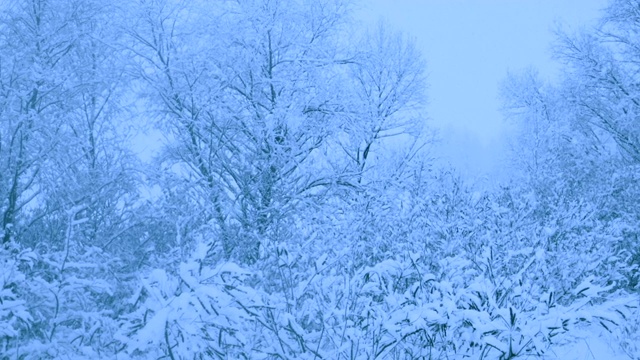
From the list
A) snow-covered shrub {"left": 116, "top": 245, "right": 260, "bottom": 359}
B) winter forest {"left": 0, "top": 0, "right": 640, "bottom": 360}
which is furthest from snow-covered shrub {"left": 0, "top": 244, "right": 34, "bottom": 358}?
snow-covered shrub {"left": 116, "top": 245, "right": 260, "bottom": 359}

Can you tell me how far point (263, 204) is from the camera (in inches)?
A: 319

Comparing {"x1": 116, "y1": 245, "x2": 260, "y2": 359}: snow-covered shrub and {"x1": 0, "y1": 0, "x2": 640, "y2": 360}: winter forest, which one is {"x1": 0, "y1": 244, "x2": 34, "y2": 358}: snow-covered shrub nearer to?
{"x1": 0, "y1": 0, "x2": 640, "y2": 360}: winter forest

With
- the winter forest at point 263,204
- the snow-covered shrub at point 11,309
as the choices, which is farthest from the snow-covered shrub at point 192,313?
the snow-covered shrub at point 11,309

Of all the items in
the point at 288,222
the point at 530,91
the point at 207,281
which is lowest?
the point at 207,281

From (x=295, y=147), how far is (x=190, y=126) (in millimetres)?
1749

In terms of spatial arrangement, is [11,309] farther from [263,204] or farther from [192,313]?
[263,204]

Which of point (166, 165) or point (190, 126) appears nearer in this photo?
point (190, 126)

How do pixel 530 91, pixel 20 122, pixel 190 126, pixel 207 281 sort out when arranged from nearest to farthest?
pixel 207 281
pixel 20 122
pixel 190 126
pixel 530 91

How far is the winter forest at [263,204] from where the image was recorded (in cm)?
392

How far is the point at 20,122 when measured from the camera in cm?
698

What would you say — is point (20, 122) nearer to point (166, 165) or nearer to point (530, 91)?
→ point (166, 165)

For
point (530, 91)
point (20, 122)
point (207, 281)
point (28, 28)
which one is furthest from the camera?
point (530, 91)

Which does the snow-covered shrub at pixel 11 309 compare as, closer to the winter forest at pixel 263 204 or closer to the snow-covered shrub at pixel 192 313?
the winter forest at pixel 263 204

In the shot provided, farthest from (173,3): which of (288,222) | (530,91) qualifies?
(530,91)
